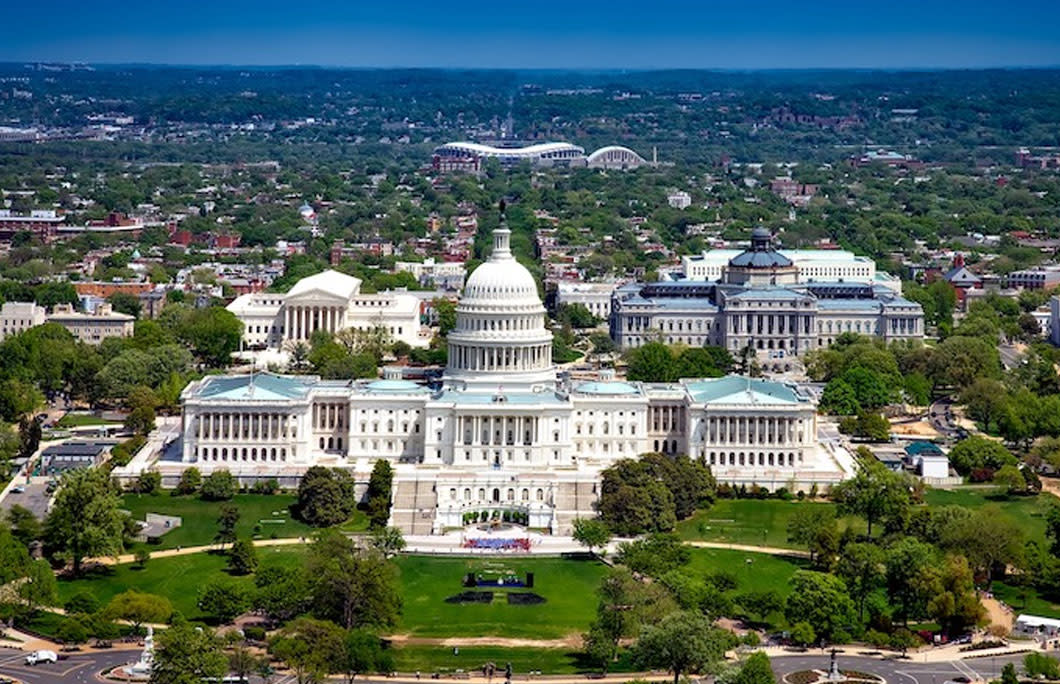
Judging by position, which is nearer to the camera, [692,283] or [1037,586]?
[1037,586]

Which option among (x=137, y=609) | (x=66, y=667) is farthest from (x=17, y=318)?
(x=66, y=667)

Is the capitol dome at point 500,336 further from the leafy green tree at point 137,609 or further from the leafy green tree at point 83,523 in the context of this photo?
the leafy green tree at point 137,609

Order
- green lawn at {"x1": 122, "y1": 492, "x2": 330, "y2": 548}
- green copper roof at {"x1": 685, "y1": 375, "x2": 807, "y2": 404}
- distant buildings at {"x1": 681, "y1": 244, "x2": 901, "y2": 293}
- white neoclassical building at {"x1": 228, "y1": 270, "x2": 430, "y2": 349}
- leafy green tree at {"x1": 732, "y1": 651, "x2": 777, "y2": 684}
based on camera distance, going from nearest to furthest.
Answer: leafy green tree at {"x1": 732, "y1": 651, "x2": 777, "y2": 684}, green lawn at {"x1": 122, "y1": 492, "x2": 330, "y2": 548}, green copper roof at {"x1": 685, "y1": 375, "x2": 807, "y2": 404}, white neoclassical building at {"x1": 228, "y1": 270, "x2": 430, "y2": 349}, distant buildings at {"x1": 681, "y1": 244, "x2": 901, "y2": 293}

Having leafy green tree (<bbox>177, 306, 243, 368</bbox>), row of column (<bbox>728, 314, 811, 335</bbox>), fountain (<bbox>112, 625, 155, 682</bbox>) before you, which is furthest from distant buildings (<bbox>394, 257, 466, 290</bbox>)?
fountain (<bbox>112, 625, 155, 682</bbox>)

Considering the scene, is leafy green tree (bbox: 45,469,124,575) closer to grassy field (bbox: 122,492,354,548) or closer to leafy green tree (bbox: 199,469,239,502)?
grassy field (bbox: 122,492,354,548)

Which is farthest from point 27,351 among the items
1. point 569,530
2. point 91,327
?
point 569,530

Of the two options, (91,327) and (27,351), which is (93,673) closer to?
(27,351)

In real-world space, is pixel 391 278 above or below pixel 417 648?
above
